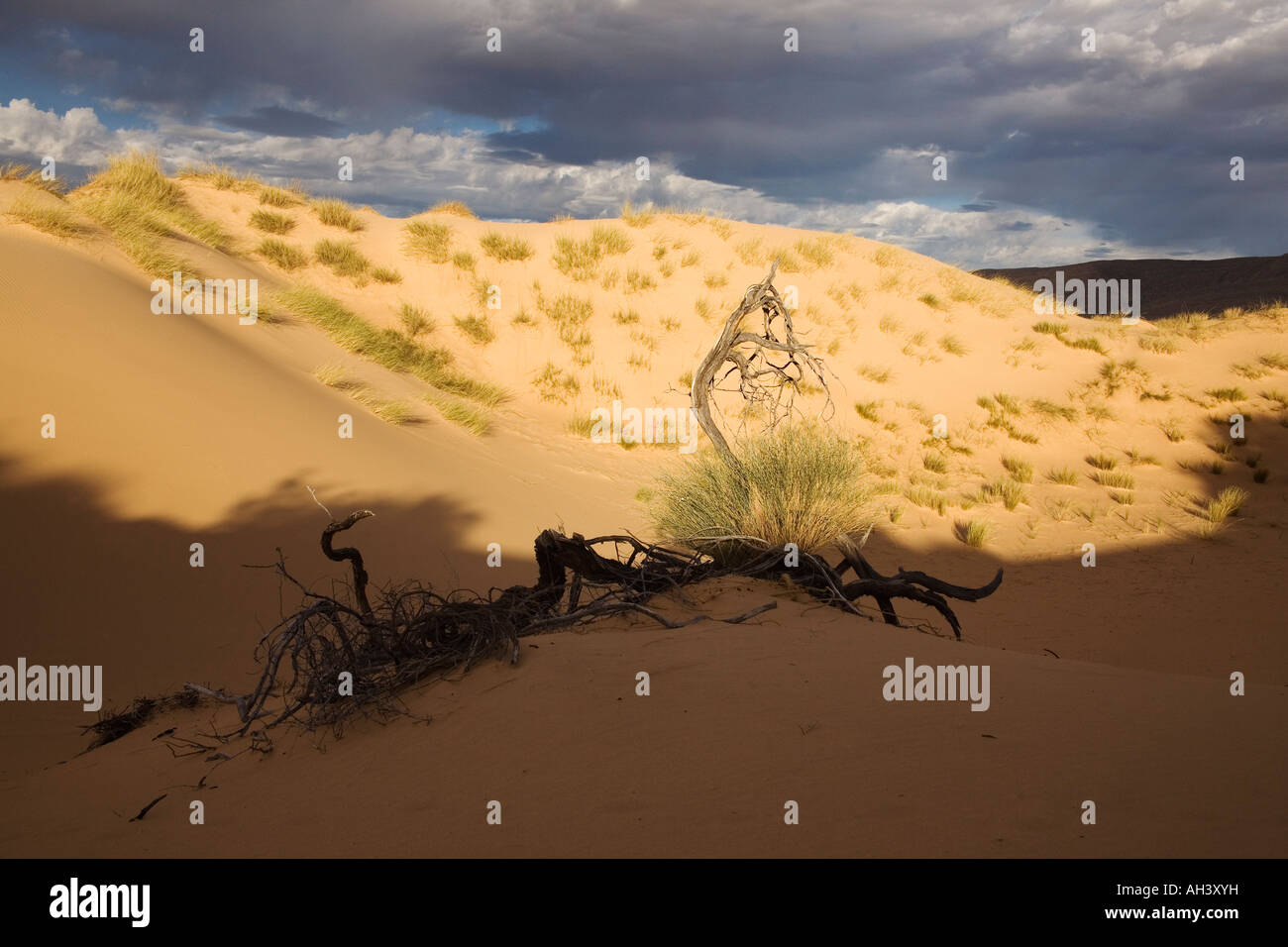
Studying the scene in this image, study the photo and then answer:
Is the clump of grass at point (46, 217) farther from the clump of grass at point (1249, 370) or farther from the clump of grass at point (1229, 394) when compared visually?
the clump of grass at point (1249, 370)

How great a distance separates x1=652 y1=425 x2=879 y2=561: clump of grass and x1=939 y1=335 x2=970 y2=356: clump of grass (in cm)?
1094

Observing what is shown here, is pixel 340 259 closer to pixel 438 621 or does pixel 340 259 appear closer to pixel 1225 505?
pixel 438 621

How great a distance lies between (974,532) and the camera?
10.9m

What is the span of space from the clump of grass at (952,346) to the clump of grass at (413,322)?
11095 mm

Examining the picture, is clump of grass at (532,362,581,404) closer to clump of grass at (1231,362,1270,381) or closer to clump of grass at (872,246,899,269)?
clump of grass at (872,246,899,269)

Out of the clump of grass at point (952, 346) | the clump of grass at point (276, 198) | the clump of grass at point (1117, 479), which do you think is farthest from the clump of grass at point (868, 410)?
the clump of grass at point (276, 198)

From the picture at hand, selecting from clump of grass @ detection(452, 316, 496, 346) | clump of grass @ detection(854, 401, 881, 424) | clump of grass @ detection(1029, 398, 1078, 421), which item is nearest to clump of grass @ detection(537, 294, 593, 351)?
clump of grass @ detection(452, 316, 496, 346)

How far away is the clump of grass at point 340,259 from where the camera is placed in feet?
60.0

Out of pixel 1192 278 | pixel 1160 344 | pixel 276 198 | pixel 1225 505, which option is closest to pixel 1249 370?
pixel 1160 344

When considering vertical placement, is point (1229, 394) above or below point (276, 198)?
below

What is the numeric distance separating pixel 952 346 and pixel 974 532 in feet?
30.1

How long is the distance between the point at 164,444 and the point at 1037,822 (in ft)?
26.2

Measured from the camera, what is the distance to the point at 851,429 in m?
15.6

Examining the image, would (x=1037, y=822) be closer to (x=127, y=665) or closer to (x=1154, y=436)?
(x=127, y=665)
